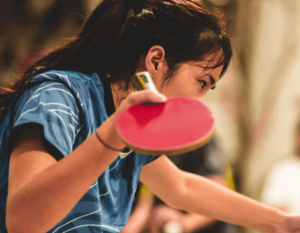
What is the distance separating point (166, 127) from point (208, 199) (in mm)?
538

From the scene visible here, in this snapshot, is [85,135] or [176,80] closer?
[85,135]

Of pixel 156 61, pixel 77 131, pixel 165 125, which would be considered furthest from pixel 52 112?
pixel 156 61

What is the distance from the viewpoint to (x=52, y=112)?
1.85 ft

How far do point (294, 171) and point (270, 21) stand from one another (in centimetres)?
111

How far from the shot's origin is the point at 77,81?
698mm

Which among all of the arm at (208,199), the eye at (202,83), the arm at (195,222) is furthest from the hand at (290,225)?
the arm at (195,222)

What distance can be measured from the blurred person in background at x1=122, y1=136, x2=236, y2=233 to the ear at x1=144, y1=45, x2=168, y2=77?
116 cm

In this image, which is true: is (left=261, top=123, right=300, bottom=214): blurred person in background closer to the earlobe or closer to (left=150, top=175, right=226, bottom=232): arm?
(left=150, top=175, right=226, bottom=232): arm

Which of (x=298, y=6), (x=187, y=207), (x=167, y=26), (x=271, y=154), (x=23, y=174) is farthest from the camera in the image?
(x=271, y=154)

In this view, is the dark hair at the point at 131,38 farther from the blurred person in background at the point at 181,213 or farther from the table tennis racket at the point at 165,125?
the blurred person in background at the point at 181,213

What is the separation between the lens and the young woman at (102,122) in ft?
1.68

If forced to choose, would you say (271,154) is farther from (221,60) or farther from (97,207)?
(97,207)

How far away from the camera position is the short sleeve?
0.54 m

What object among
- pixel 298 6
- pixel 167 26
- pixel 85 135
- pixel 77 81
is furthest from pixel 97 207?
pixel 298 6
